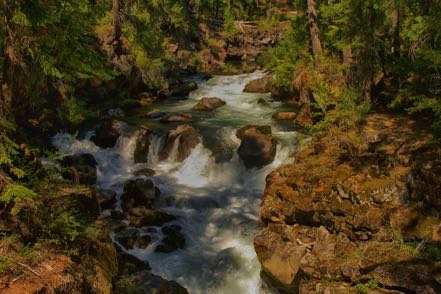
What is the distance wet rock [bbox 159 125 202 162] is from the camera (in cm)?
1714

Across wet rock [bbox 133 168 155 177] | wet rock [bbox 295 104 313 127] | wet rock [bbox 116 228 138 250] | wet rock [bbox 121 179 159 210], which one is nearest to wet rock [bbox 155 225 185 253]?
wet rock [bbox 116 228 138 250]

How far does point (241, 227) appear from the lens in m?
12.9

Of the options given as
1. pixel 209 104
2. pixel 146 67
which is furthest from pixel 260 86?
pixel 146 67

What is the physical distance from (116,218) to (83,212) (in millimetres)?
4325

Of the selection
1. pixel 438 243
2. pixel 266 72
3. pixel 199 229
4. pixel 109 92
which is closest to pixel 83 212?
pixel 199 229

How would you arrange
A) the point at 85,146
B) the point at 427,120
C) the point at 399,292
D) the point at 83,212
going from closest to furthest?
the point at 399,292, the point at 83,212, the point at 427,120, the point at 85,146

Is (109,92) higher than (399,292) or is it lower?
higher

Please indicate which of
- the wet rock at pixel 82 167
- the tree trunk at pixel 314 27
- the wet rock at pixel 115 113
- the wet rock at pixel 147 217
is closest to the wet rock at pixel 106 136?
the wet rock at pixel 82 167

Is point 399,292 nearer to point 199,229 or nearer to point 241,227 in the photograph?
point 241,227

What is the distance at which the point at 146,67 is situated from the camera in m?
24.4

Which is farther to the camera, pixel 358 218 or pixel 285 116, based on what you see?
pixel 285 116

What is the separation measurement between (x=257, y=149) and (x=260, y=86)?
1035 cm

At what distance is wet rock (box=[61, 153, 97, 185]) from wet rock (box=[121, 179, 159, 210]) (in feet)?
5.66

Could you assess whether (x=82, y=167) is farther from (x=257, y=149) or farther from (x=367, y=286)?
(x=367, y=286)
